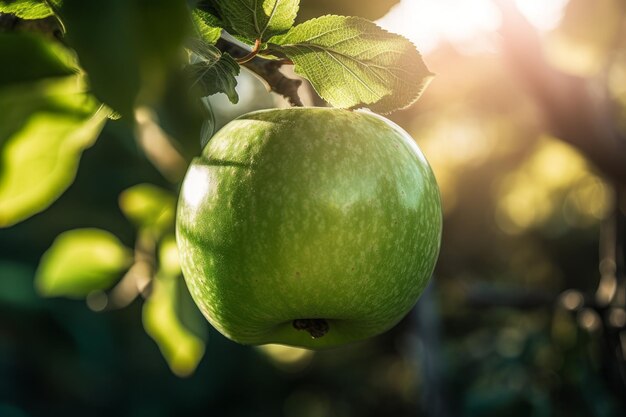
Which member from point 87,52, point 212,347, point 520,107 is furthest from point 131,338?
point 87,52

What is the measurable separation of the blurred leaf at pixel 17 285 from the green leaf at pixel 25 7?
5618 mm

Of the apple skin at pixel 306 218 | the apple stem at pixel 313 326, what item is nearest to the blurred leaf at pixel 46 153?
the apple skin at pixel 306 218

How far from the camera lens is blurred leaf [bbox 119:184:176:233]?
1.02m

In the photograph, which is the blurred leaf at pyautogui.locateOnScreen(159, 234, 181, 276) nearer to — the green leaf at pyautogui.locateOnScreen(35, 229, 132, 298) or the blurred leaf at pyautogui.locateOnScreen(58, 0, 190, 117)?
the green leaf at pyautogui.locateOnScreen(35, 229, 132, 298)

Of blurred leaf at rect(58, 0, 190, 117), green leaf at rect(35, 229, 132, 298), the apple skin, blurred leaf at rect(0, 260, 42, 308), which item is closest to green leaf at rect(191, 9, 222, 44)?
the apple skin

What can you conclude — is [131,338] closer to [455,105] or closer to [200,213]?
[455,105]

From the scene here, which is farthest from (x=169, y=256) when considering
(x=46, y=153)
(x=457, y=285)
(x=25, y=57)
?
(x=457, y=285)

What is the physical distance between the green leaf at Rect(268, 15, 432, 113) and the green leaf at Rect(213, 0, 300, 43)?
0.7 inches

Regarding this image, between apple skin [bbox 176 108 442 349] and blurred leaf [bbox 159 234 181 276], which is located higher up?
apple skin [bbox 176 108 442 349]

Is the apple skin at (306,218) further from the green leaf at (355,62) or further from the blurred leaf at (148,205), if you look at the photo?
the blurred leaf at (148,205)

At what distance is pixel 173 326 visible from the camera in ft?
3.07

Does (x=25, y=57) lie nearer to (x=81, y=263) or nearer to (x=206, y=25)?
(x=206, y=25)

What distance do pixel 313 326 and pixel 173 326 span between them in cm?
33

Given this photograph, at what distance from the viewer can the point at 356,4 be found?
0.60 m
